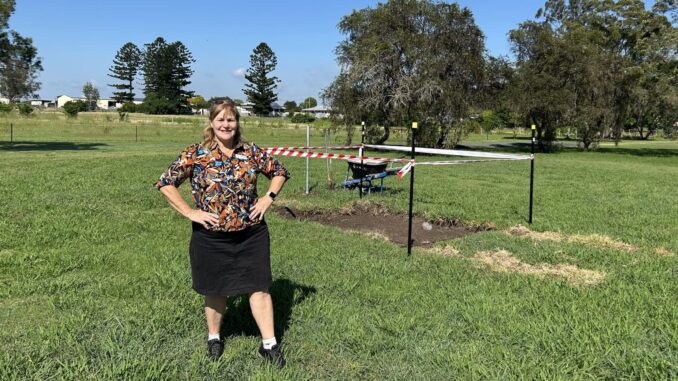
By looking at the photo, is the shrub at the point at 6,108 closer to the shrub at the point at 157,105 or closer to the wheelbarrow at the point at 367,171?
the shrub at the point at 157,105

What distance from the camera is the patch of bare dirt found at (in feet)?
16.1

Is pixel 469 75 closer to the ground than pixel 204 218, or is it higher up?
higher up

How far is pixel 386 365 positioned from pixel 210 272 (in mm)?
1233

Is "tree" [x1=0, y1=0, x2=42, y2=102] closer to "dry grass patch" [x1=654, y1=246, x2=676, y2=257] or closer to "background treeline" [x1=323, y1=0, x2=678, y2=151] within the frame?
"background treeline" [x1=323, y1=0, x2=678, y2=151]

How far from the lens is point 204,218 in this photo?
2875 millimetres

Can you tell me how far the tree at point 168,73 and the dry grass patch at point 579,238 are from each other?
286 feet

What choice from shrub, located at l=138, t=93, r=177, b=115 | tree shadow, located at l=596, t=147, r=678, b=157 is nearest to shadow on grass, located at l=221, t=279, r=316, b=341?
tree shadow, located at l=596, t=147, r=678, b=157

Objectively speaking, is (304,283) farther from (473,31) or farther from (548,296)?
(473,31)

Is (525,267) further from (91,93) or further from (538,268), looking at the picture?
(91,93)

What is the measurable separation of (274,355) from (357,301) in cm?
118

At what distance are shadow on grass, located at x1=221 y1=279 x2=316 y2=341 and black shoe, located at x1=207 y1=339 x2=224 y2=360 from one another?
0.28m

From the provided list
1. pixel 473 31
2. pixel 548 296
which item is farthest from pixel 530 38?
pixel 548 296

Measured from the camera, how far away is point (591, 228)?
7148 millimetres

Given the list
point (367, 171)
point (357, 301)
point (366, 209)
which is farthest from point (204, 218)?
point (367, 171)
